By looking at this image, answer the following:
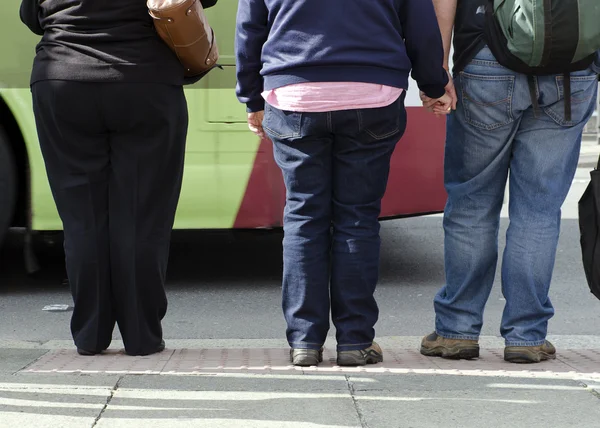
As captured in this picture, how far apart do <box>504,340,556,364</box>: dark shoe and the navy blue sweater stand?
3.22 ft

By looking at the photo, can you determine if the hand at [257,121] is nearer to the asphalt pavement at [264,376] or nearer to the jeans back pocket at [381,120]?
the jeans back pocket at [381,120]

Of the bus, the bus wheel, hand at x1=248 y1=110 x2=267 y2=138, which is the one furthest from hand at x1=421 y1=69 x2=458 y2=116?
the bus wheel

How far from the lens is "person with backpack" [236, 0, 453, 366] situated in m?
3.73

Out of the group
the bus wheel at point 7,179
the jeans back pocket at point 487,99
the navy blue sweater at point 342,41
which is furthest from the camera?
the bus wheel at point 7,179

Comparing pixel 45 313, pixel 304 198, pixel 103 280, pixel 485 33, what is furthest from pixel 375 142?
pixel 45 313

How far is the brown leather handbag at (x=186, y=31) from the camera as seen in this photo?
12.3 ft

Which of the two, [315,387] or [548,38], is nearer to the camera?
[315,387]

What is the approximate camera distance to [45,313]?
18.5 ft

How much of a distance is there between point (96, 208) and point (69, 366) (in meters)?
0.57

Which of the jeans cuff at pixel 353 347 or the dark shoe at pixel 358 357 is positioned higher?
the jeans cuff at pixel 353 347

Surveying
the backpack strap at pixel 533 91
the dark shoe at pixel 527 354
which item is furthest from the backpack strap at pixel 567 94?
the dark shoe at pixel 527 354

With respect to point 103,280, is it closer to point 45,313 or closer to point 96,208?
point 96,208

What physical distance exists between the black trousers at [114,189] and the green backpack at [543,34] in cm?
117

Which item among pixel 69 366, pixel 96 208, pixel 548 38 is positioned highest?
pixel 548 38
